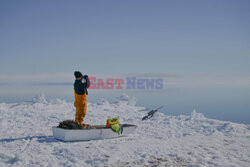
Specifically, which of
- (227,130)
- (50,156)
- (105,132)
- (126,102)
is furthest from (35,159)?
(126,102)

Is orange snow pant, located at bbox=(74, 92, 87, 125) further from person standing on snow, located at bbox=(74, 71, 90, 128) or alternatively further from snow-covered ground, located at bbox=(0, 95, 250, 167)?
snow-covered ground, located at bbox=(0, 95, 250, 167)

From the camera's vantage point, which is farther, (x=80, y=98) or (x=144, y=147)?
(x=80, y=98)

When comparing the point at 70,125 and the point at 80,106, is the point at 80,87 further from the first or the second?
the point at 70,125

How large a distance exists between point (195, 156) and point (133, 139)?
2.90 m

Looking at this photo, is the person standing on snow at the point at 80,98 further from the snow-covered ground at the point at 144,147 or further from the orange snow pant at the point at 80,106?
the snow-covered ground at the point at 144,147

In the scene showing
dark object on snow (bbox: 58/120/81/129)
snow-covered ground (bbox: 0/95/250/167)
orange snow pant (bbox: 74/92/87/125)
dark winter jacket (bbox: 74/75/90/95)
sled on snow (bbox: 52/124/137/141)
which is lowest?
snow-covered ground (bbox: 0/95/250/167)

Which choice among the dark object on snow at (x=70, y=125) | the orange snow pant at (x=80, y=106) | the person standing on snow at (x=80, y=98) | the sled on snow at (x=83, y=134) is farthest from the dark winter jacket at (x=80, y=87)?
the sled on snow at (x=83, y=134)

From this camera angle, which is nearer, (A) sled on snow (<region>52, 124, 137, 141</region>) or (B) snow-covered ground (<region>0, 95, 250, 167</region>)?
(B) snow-covered ground (<region>0, 95, 250, 167</region>)

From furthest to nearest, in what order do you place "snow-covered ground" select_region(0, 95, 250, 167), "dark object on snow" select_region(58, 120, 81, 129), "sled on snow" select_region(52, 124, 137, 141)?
"dark object on snow" select_region(58, 120, 81, 129)
"sled on snow" select_region(52, 124, 137, 141)
"snow-covered ground" select_region(0, 95, 250, 167)

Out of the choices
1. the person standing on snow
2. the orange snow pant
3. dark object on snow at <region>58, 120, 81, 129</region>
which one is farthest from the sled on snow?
the orange snow pant

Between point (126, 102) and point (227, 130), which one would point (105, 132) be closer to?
point (227, 130)

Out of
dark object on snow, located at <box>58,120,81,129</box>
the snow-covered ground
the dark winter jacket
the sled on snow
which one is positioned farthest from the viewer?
the dark winter jacket

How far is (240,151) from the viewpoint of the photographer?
290 inches

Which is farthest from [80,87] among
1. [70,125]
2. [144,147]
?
[144,147]
